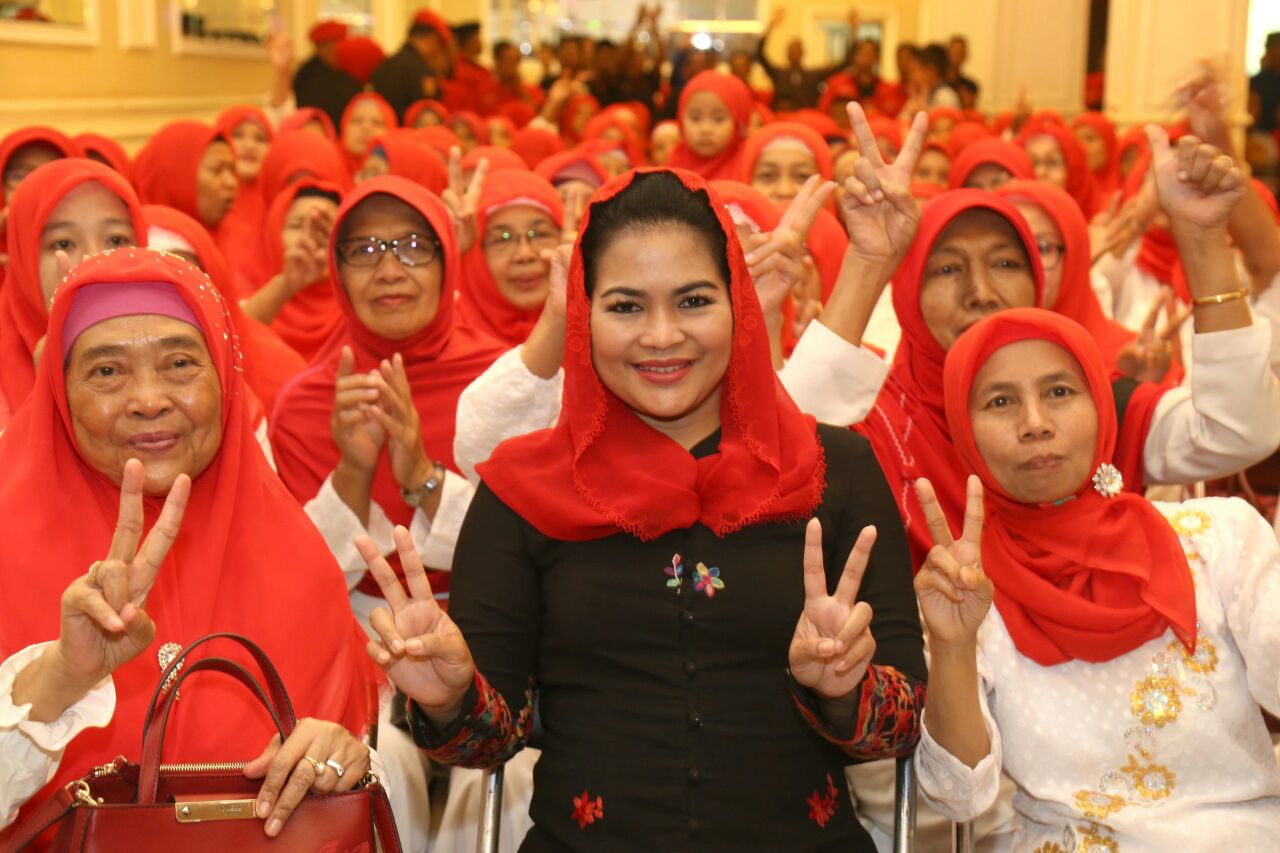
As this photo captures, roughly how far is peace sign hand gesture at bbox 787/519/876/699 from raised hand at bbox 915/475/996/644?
0.41ft

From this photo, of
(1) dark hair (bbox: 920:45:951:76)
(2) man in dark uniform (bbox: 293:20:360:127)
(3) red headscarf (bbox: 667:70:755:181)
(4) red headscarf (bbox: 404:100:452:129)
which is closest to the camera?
(3) red headscarf (bbox: 667:70:755:181)

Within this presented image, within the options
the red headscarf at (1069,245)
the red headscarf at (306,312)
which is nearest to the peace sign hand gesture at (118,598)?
the red headscarf at (1069,245)

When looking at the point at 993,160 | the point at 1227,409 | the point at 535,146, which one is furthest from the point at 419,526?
the point at 535,146

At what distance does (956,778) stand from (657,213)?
0.88 m

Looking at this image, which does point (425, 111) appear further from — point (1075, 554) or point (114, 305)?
point (1075, 554)

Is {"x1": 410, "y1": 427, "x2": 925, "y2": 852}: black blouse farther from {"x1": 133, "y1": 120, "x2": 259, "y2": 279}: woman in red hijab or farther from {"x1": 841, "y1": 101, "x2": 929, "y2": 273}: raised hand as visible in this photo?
{"x1": 133, "y1": 120, "x2": 259, "y2": 279}: woman in red hijab

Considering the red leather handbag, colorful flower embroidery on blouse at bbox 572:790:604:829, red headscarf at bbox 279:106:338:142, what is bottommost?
colorful flower embroidery on blouse at bbox 572:790:604:829

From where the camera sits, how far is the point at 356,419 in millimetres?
2729

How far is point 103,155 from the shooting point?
500 centimetres

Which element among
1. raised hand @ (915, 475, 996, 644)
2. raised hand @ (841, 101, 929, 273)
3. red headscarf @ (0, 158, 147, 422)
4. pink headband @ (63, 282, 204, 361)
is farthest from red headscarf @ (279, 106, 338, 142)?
raised hand @ (915, 475, 996, 644)

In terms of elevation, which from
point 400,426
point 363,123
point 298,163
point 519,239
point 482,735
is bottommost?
point 482,735

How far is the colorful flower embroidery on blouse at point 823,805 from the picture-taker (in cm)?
201

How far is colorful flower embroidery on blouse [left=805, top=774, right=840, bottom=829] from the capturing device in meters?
2.01

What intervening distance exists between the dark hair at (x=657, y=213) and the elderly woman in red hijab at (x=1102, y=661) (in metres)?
0.54
